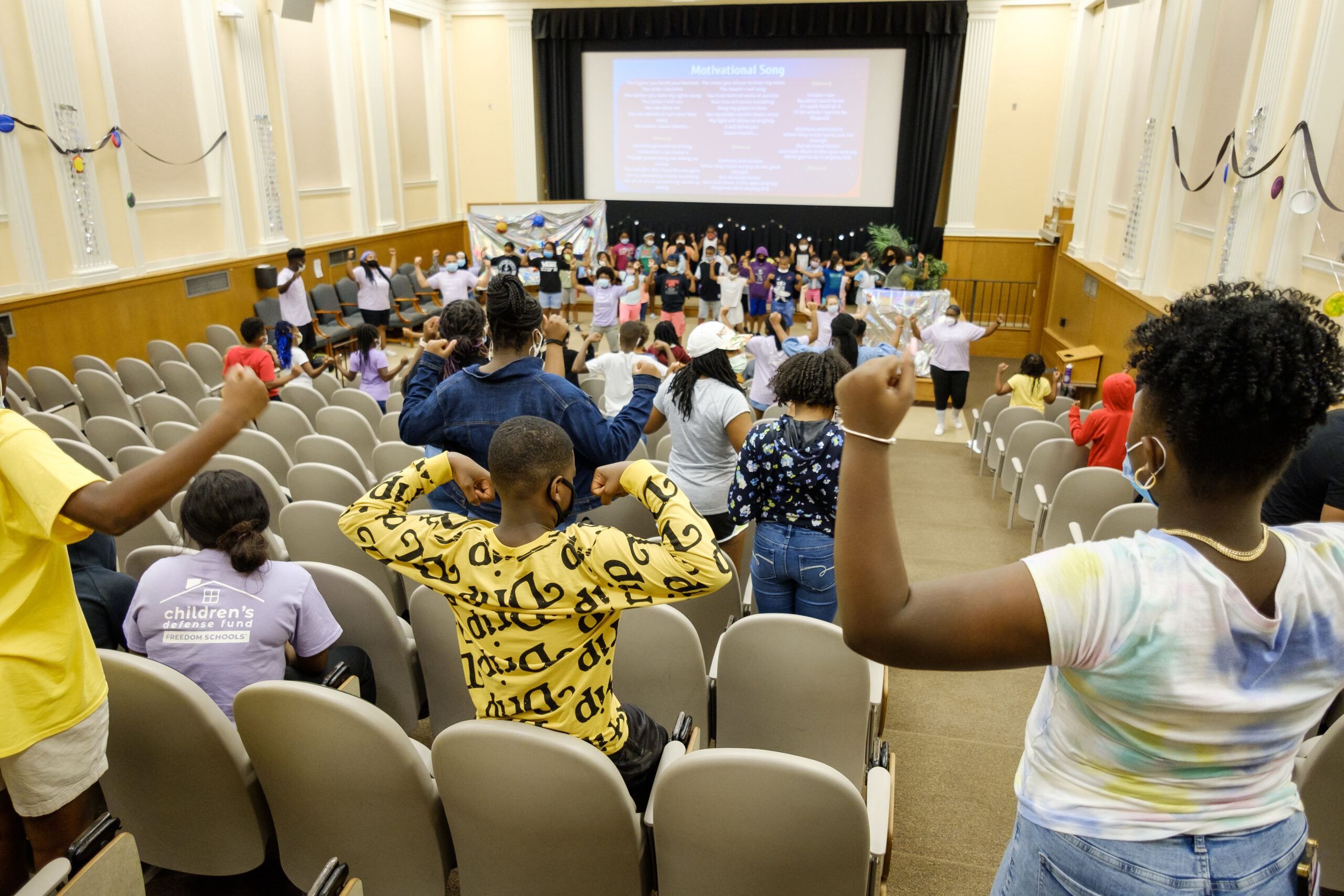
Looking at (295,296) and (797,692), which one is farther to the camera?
(295,296)

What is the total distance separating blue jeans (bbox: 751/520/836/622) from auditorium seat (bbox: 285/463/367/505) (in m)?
1.82

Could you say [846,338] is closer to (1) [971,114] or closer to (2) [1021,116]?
(1) [971,114]

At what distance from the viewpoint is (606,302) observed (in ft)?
32.3

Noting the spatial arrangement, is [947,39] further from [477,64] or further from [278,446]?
[278,446]

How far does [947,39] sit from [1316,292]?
9.03 metres

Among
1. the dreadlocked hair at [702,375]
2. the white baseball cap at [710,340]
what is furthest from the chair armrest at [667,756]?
the white baseball cap at [710,340]

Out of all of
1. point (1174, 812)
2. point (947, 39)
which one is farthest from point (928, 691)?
point (947, 39)

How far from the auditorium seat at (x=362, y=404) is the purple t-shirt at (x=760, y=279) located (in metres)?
6.88

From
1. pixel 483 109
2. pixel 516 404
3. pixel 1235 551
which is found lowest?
pixel 516 404

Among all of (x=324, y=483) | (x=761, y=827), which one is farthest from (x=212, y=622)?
(x=324, y=483)

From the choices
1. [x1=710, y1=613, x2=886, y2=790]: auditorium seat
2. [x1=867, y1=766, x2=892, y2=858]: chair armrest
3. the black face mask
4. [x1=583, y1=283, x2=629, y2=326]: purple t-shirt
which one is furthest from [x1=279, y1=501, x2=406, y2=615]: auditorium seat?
[x1=583, y1=283, x2=629, y2=326]: purple t-shirt

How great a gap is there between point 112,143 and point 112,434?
4.63m

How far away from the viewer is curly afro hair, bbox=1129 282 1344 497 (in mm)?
873

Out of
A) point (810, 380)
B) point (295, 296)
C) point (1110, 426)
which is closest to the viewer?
point (810, 380)
